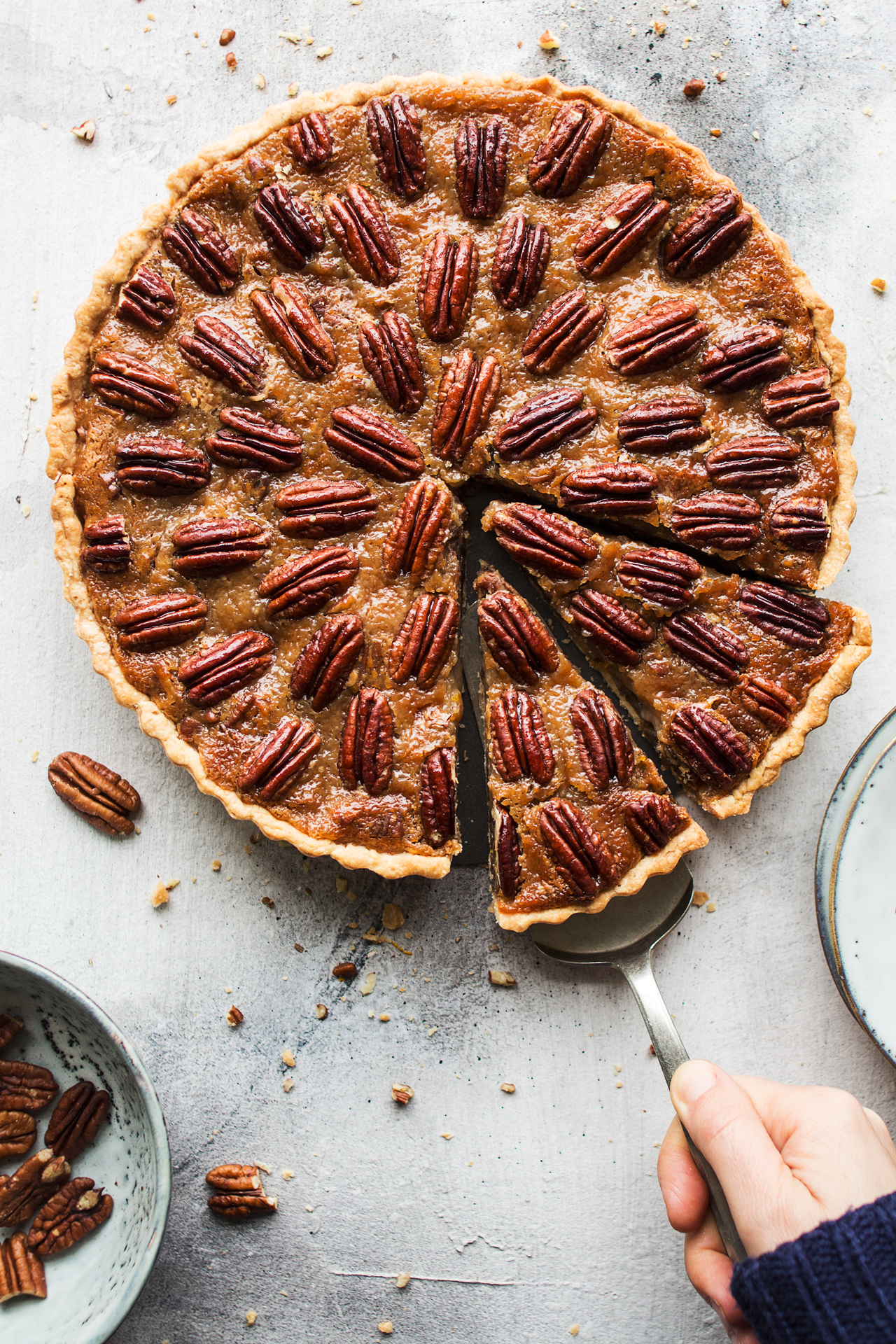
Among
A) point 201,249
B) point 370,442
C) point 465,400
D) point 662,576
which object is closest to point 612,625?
point 662,576

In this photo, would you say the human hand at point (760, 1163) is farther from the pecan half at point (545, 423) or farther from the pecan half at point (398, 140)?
the pecan half at point (398, 140)

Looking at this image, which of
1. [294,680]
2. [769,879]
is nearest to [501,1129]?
[769,879]

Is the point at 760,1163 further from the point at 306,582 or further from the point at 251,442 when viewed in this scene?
the point at 251,442

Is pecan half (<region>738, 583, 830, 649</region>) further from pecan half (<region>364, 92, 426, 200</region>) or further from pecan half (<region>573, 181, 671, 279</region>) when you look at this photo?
pecan half (<region>364, 92, 426, 200</region>)

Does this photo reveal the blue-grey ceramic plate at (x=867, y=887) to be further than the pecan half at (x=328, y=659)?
Yes

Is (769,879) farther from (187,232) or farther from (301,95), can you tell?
(301,95)

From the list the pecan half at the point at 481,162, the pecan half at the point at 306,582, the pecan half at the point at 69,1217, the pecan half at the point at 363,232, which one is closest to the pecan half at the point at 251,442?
the pecan half at the point at 306,582
